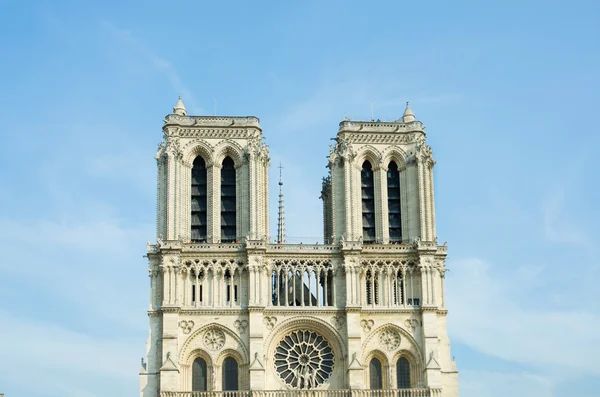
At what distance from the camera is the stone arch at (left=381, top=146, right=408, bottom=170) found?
76.8 meters

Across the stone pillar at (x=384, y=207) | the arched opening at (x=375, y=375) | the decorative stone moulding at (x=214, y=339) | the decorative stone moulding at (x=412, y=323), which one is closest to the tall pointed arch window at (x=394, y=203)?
the stone pillar at (x=384, y=207)

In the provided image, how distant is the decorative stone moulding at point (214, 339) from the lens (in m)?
72.1

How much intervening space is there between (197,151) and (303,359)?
14.7 meters

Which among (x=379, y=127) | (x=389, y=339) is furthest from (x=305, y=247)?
(x=379, y=127)

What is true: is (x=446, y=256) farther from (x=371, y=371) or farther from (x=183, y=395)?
(x=183, y=395)

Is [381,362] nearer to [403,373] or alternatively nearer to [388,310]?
[403,373]

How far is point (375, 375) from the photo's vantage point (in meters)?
73.2

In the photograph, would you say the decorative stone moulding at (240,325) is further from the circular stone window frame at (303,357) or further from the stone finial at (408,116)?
the stone finial at (408,116)

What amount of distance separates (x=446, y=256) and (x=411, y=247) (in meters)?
2.30

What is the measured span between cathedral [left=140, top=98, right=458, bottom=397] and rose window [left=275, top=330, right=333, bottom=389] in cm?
9

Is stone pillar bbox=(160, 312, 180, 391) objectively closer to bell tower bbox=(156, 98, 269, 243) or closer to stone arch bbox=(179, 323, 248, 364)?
stone arch bbox=(179, 323, 248, 364)

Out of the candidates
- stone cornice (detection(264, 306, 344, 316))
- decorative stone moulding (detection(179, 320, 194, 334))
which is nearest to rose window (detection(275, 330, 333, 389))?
stone cornice (detection(264, 306, 344, 316))

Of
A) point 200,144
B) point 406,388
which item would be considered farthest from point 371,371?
point 200,144

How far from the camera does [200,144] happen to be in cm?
7575
